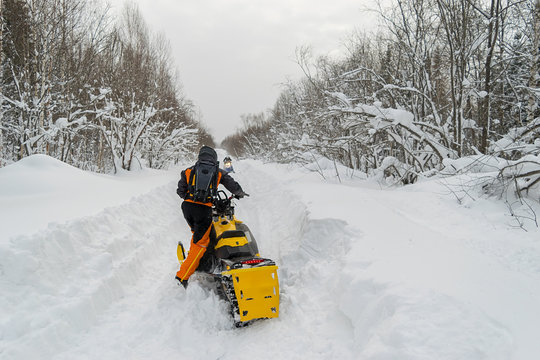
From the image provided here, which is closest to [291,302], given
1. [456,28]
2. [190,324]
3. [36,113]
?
[190,324]

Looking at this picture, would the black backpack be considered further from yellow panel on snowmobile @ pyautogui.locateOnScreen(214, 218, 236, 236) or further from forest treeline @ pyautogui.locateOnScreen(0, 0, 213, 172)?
forest treeline @ pyautogui.locateOnScreen(0, 0, 213, 172)

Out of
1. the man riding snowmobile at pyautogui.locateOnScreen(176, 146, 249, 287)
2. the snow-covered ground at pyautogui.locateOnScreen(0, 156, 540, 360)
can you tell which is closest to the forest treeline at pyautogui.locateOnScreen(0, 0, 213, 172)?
the snow-covered ground at pyautogui.locateOnScreen(0, 156, 540, 360)

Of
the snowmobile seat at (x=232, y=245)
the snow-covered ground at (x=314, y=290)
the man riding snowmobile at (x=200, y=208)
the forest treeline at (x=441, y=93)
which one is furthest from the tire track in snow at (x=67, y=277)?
the forest treeline at (x=441, y=93)

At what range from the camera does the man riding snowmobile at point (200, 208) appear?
3977mm

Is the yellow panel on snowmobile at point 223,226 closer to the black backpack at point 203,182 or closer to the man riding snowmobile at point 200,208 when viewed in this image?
the man riding snowmobile at point 200,208

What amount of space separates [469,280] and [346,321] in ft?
3.95

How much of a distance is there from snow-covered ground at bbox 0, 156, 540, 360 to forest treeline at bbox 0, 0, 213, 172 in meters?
5.72

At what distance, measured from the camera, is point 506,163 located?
413 cm

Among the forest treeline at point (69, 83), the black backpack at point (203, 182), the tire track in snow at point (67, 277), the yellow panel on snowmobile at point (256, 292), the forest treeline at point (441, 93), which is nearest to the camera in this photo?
the tire track in snow at point (67, 277)

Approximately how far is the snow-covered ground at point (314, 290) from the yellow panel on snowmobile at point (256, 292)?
22 cm

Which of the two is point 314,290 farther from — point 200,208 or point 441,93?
point 441,93

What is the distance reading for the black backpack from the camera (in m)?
3.95

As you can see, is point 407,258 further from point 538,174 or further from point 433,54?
point 433,54

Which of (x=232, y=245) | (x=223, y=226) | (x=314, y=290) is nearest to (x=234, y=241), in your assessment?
(x=232, y=245)
